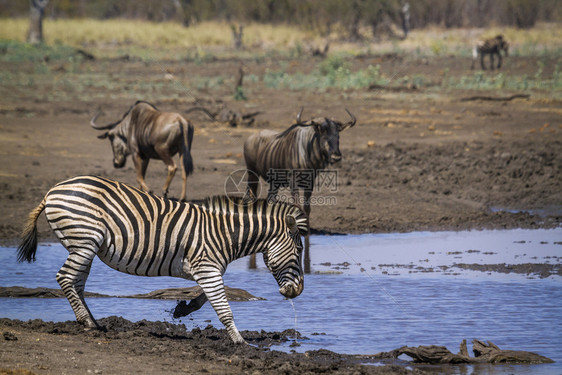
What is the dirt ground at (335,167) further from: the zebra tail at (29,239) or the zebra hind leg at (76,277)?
the zebra tail at (29,239)

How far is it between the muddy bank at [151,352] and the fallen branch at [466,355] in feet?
0.94

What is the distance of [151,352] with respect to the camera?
6172 millimetres

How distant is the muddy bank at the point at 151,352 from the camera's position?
562 centimetres

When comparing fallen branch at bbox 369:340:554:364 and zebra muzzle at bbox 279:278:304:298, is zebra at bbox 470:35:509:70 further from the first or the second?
zebra muzzle at bbox 279:278:304:298

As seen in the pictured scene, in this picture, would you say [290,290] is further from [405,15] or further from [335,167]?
[405,15]

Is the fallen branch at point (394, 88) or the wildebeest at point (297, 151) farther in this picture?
the fallen branch at point (394, 88)

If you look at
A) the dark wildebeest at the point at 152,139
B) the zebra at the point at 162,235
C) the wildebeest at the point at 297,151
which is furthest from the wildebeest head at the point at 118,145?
the zebra at the point at 162,235

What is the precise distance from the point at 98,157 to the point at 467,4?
35.0 metres

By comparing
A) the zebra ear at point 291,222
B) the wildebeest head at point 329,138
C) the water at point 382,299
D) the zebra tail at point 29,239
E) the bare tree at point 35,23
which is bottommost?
the water at point 382,299

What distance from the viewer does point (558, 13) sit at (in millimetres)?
44375

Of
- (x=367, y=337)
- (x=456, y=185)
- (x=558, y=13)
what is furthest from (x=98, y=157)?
(x=558, y=13)

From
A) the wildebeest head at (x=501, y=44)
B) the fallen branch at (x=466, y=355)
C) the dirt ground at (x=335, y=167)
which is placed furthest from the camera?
the wildebeest head at (x=501, y=44)

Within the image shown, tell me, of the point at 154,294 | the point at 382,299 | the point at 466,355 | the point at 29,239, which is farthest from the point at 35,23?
the point at 466,355

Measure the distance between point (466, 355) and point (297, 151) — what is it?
16.5ft
